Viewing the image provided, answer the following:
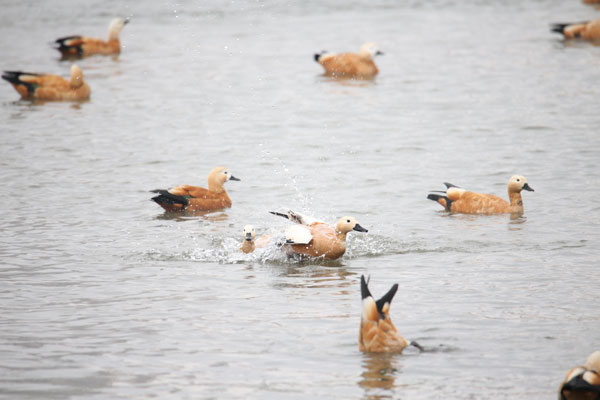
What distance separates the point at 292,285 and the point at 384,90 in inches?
502

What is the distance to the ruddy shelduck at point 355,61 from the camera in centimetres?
2303

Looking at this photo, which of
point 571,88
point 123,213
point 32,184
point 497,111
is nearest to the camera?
point 123,213

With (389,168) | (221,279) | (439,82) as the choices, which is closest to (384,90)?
(439,82)

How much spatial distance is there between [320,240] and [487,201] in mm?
3090

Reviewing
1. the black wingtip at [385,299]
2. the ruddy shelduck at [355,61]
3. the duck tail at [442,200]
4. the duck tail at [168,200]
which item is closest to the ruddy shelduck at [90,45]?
the ruddy shelduck at [355,61]

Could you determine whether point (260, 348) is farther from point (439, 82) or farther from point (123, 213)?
point (439, 82)

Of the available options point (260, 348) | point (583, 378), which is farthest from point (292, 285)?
point (583, 378)

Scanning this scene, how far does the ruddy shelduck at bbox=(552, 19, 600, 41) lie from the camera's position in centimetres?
2534

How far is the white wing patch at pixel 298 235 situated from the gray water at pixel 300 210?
0.31 m

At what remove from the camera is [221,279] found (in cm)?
999

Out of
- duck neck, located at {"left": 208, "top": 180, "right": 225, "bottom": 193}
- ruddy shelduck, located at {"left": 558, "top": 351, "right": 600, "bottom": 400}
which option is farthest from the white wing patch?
ruddy shelduck, located at {"left": 558, "top": 351, "right": 600, "bottom": 400}

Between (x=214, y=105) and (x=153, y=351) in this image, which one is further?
(x=214, y=105)

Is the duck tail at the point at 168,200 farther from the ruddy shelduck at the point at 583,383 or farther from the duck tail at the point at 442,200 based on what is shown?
the ruddy shelduck at the point at 583,383

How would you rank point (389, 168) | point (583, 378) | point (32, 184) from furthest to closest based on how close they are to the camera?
point (389, 168)
point (32, 184)
point (583, 378)
